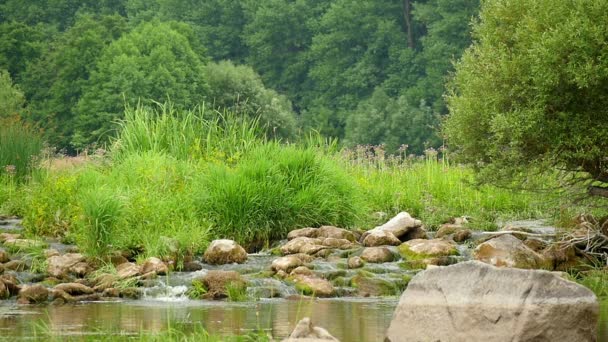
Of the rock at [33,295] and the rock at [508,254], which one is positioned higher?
the rock at [508,254]

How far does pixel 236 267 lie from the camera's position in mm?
15078

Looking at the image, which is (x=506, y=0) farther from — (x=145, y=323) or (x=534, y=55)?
(x=145, y=323)

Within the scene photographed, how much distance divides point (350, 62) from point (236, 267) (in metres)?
51.3

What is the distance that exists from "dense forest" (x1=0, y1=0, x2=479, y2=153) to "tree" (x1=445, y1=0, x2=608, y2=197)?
29761mm

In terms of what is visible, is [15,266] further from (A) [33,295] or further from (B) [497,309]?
(B) [497,309]

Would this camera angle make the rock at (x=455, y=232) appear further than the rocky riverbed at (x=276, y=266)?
Yes

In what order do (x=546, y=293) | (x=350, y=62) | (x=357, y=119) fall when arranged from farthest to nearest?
(x=350, y=62)
(x=357, y=119)
(x=546, y=293)

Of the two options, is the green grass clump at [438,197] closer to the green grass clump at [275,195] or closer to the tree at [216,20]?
the green grass clump at [275,195]

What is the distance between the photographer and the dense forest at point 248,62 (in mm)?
52406

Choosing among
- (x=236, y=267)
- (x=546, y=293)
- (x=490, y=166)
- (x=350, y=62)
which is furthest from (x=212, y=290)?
(x=350, y=62)

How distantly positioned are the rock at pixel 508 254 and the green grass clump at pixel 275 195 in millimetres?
3475

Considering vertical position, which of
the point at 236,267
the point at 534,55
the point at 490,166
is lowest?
the point at 236,267

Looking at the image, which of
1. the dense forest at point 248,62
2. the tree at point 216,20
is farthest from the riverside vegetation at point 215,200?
the tree at point 216,20

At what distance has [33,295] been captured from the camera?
1296 centimetres
